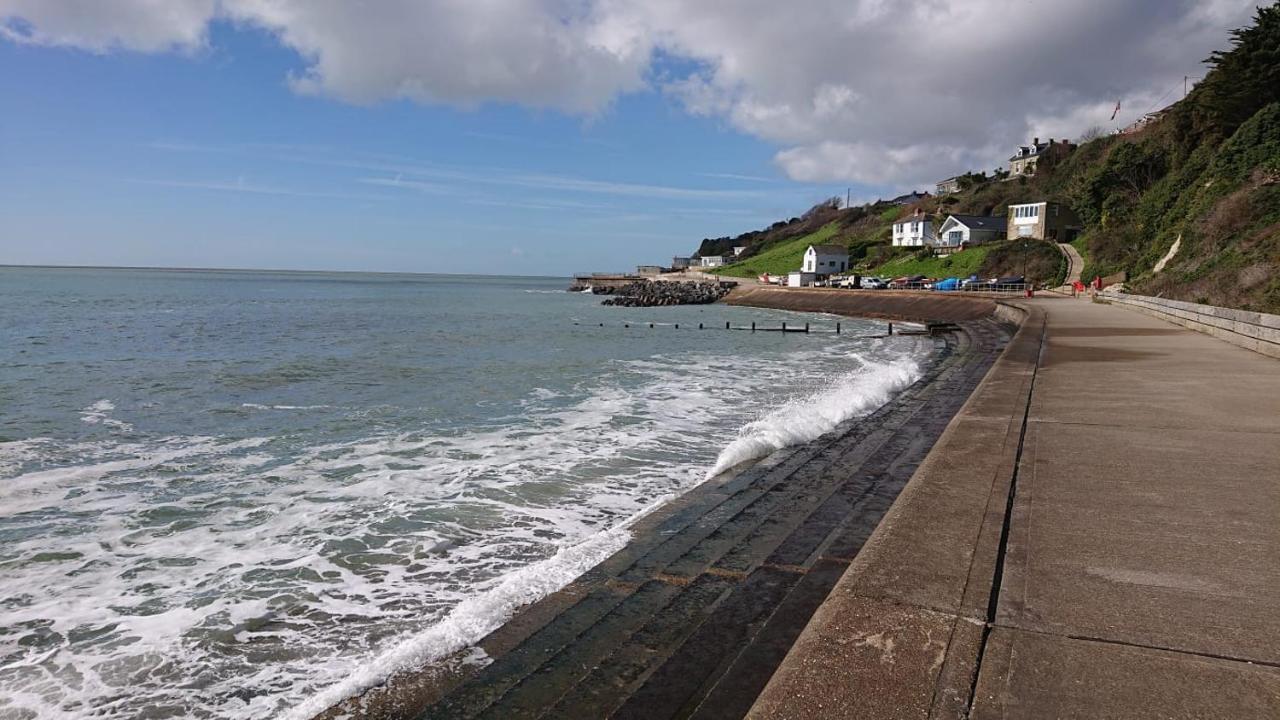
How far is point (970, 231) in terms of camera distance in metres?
82.3

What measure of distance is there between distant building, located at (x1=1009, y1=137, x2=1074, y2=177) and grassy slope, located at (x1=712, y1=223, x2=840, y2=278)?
97.2 ft

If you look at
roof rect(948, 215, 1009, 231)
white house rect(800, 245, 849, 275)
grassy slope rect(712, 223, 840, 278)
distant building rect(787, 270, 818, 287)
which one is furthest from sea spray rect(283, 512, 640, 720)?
grassy slope rect(712, 223, 840, 278)

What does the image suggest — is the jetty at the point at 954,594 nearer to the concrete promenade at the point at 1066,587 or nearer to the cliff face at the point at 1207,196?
the concrete promenade at the point at 1066,587

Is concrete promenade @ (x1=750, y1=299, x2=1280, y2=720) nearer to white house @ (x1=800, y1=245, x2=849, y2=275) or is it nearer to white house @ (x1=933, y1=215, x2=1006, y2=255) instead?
white house @ (x1=933, y1=215, x2=1006, y2=255)

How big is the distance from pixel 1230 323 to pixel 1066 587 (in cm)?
1629

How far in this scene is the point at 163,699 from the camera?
4.39m

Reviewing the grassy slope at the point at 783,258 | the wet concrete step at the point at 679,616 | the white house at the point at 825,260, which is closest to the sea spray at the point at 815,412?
the wet concrete step at the point at 679,616

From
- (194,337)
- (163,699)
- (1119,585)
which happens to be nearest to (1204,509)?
(1119,585)

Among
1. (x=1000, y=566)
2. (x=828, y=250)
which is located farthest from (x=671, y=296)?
(x=1000, y=566)

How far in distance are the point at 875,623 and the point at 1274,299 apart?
22977mm

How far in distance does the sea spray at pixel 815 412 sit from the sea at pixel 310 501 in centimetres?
8

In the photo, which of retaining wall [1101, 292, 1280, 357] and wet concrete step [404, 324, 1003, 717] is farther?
retaining wall [1101, 292, 1280, 357]

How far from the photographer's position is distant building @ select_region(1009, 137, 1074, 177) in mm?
105688

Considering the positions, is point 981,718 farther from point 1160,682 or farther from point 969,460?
point 969,460
